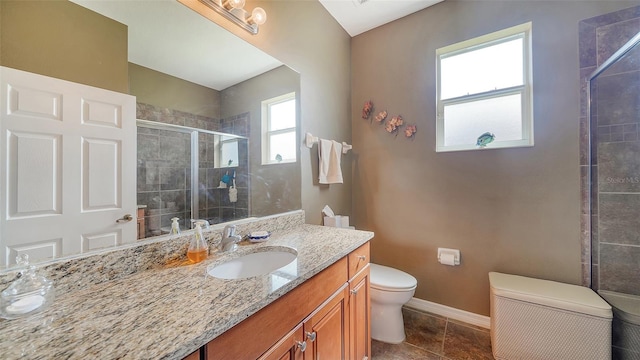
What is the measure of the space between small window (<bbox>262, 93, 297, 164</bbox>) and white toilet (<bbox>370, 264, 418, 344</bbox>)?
1.12m

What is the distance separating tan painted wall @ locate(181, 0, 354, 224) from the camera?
4.93 ft

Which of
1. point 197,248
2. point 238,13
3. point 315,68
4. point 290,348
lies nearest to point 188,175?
point 197,248

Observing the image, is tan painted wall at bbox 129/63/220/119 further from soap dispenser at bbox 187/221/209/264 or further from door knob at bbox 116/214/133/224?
soap dispenser at bbox 187/221/209/264

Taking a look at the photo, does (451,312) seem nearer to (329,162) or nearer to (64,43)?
(329,162)

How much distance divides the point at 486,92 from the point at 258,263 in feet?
6.96

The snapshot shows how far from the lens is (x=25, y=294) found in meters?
0.59

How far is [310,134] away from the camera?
1.74 m

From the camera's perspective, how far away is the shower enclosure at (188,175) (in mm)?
888

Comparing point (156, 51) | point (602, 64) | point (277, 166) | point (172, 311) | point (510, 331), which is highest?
point (602, 64)

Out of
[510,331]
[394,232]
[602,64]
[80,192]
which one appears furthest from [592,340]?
[80,192]

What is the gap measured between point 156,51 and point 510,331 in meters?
2.48

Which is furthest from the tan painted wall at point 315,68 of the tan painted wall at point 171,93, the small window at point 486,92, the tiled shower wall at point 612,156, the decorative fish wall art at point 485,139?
the tiled shower wall at point 612,156

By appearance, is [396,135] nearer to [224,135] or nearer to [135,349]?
[224,135]

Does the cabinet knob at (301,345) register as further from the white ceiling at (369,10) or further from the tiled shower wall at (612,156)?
the white ceiling at (369,10)
